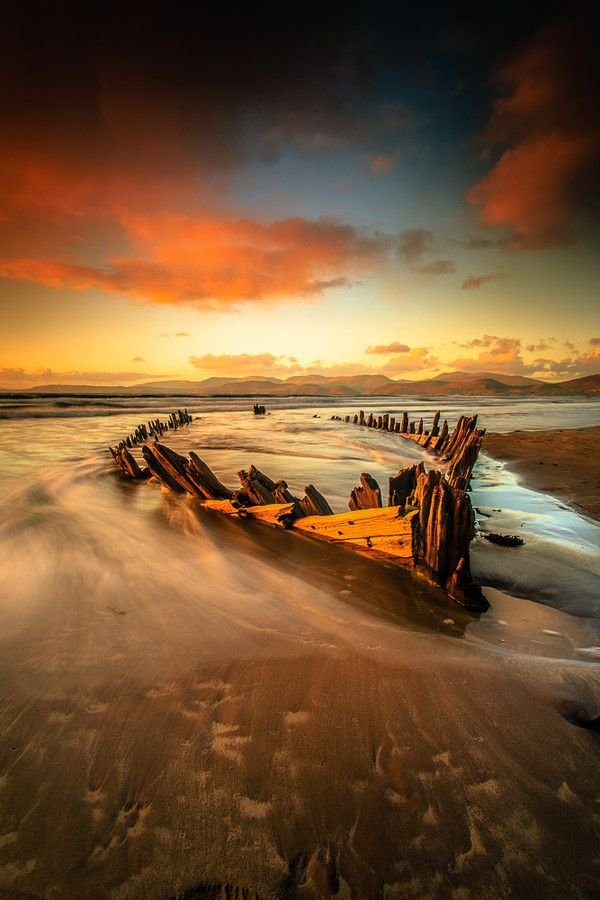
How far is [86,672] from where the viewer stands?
100 inches

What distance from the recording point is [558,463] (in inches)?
461

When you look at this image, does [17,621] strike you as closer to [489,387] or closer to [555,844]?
[555,844]

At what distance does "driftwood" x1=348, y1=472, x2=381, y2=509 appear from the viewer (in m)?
5.32

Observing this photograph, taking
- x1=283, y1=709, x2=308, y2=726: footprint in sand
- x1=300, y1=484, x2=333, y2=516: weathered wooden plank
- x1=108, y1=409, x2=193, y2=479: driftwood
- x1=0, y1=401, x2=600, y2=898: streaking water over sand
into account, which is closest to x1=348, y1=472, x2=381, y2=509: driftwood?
x1=300, y1=484, x2=333, y2=516: weathered wooden plank

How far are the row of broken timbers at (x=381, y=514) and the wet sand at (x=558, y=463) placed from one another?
406cm

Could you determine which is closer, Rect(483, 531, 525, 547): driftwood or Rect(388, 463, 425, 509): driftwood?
Rect(483, 531, 525, 547): driftwood

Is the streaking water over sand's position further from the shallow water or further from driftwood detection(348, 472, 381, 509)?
driftwood detection(348, 472, 381, 509)

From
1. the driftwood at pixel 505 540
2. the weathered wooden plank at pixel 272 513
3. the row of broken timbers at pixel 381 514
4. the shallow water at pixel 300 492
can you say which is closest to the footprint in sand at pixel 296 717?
the row of broken timbers at pixel 381 514

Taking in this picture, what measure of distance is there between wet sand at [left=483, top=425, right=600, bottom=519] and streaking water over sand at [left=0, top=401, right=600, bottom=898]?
447 cm

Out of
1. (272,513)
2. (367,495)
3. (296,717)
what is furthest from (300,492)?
(296,717)

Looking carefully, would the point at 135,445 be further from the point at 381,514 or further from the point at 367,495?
the point at 381,514

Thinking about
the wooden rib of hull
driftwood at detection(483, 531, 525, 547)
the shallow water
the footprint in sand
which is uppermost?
the wooden rib of hull

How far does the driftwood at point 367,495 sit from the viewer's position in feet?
17.5

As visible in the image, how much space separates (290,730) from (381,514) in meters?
2.70
